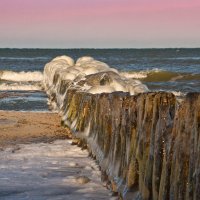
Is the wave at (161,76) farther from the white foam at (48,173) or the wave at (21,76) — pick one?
the white foam at (48,173)

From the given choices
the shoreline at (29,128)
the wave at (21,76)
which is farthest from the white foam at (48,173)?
the wave at (21,76)

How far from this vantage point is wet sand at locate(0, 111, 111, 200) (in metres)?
6.37

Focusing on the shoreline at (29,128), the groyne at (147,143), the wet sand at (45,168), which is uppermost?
the groyne at (147,143)

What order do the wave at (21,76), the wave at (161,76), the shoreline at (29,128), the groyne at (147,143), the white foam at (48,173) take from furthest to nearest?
1. the wave at (21,76)
2. the wave at (161,76)
3. the shoreline at (29,128)
4. the white foam at (48,173)
5. the groyne at (147,143)

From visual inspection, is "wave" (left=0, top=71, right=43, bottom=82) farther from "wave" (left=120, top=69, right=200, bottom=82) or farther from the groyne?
the groyne

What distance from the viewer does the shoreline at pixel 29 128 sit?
10867 mm

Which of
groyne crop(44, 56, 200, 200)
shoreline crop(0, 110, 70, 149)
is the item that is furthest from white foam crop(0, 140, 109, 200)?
shoreline crop(0, 110, 70, 149)


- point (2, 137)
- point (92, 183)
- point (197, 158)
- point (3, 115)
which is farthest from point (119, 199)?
point (3, 115)

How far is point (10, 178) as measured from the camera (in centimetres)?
704

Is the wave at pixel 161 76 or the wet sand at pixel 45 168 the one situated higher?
the wet sand at pixel 45 168

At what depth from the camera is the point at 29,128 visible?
12.6 m

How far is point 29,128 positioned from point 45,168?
4955 millimetres

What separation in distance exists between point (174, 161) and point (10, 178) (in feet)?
10.6

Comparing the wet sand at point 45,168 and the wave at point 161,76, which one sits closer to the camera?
the wet sand at point 45,168
